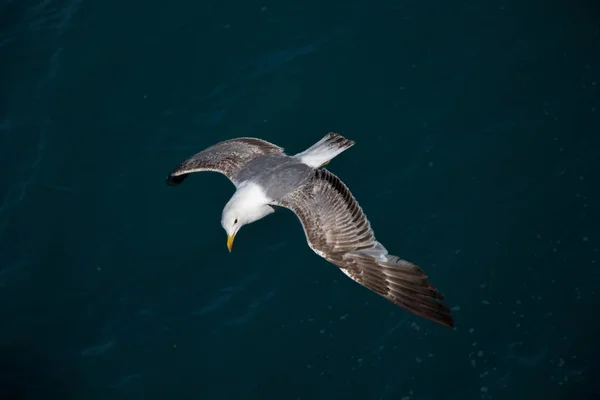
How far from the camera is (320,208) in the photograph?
467 inches

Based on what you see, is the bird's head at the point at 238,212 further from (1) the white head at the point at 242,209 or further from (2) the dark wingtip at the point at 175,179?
(2) the dark wingtip at the point at 175,179

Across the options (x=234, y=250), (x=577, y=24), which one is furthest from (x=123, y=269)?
(x=577, y=24)

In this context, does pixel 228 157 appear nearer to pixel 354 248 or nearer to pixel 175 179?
pixel 175 179

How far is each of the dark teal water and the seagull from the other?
1.74 meters

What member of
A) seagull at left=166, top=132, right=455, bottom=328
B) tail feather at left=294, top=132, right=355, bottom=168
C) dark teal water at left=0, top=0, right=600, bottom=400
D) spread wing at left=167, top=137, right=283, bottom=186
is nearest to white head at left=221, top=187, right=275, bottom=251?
seagull at left=166, top=132, right=455, bottom=328

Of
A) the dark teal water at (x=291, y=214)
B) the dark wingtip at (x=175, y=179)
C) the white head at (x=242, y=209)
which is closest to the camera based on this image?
the white head at (x=242, y=209)

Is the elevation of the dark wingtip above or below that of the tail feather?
below

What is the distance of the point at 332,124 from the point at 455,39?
3329mm

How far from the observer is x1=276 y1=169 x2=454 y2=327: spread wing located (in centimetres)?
1041

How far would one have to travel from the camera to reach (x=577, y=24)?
16047mm

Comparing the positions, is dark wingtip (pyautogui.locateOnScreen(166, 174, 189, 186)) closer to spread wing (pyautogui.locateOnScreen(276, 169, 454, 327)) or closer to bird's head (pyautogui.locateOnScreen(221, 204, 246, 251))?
bird's head (pyautogui.locateOnScreen(221, 204, 246, 251))

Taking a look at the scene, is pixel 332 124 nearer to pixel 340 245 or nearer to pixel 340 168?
pixel 340 168

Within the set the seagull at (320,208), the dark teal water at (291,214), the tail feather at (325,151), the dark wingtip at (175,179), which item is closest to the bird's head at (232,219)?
the seagull at (320,208)

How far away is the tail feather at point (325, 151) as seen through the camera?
511 inches
